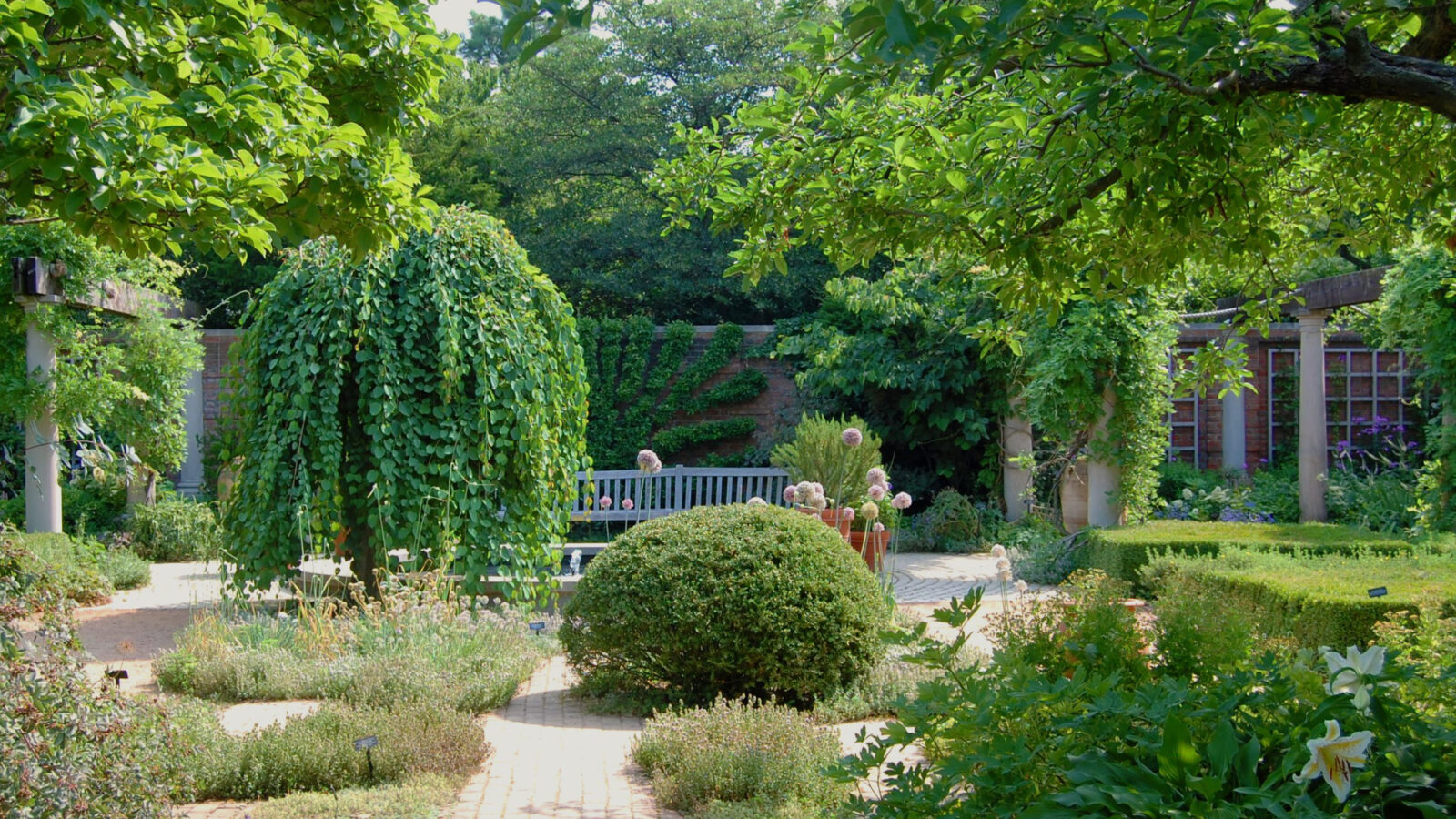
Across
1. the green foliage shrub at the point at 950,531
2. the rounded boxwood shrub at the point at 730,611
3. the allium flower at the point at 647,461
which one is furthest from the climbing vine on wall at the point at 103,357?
the green foliage shrub at the point at 950,531

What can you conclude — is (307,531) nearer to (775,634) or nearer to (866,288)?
(775,634)

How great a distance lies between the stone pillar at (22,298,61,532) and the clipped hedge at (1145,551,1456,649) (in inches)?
326

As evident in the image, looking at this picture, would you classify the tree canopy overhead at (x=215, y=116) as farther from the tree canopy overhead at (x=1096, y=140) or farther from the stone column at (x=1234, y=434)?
the stone column at (x=1234, y=434)

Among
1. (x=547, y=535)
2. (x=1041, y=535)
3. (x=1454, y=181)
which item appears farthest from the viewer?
(x=1041, y=535)

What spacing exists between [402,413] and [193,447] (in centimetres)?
808

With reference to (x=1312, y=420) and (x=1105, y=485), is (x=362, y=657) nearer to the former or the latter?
(x=1105, y=485)

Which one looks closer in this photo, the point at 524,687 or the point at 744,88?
the point at 524,687

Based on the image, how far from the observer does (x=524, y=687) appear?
5.45m

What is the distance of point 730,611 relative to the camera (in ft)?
15.2

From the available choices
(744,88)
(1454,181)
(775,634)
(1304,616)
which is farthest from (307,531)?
(744,88)

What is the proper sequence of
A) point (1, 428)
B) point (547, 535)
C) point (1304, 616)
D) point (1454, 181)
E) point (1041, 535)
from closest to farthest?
point (1454, 181) < point (1304, 616) < point (547, 535) < point (1041, 535) < point (1, 428)

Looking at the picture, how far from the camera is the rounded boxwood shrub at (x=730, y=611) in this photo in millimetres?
4645

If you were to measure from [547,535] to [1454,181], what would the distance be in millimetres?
4766

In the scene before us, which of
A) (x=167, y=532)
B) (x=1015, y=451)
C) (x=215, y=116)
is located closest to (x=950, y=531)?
(x=1015, y=451)
